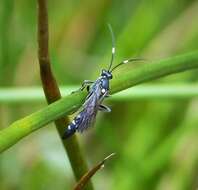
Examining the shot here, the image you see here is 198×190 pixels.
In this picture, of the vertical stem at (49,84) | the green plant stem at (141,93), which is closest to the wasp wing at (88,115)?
the green plant stem at (141,93)

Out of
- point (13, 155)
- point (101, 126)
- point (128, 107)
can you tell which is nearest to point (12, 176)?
point (13, 155)

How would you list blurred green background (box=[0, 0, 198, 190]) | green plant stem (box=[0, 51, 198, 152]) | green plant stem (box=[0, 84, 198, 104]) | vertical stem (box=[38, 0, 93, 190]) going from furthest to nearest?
blurred green background (box=[0, 0, 198, 190])
green plant stem (box=[0, 84, 198, 104])
vertical stem (box=[38, 0, 93, 190])
green plant stem (box=[0, 51, 198, 152])

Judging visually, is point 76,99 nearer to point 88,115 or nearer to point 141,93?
point 88,115

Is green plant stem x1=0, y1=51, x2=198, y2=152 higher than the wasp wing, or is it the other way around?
the wasp wing

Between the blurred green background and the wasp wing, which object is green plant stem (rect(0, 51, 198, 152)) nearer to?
the wasp wing

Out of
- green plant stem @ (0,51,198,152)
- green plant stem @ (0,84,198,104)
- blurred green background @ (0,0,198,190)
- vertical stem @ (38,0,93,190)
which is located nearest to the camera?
green plant stem @ (0,51,198,152)

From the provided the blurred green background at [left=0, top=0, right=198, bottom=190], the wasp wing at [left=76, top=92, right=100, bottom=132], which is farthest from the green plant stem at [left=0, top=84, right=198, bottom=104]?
the blurred green background at [left=0, top=0, right=198, bottom=190]
